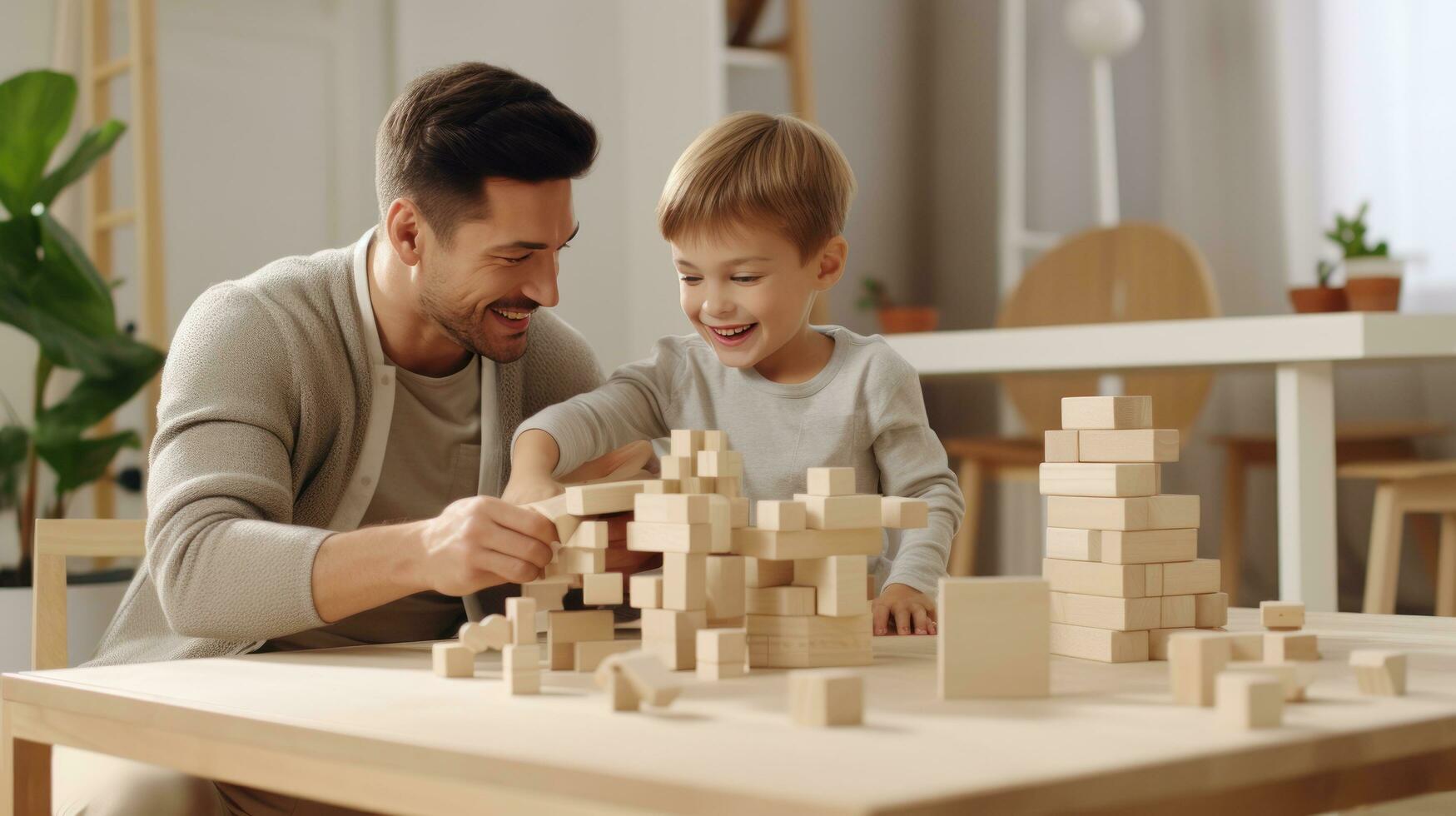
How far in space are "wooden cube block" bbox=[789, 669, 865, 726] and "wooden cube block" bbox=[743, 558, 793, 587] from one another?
0.24 metres

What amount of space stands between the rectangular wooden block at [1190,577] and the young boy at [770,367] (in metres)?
0.36

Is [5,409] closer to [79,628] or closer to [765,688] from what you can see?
[79,628]

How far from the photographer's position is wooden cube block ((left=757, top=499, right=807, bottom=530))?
0.94 m

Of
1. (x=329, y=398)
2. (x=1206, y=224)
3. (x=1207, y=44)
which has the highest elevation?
(x=1207, y=44)

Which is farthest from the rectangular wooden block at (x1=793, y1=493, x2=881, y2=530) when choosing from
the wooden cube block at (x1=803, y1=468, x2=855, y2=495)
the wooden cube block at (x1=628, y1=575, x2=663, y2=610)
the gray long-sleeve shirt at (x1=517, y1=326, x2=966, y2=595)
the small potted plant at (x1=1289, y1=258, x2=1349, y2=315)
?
the small potted plant at (x1=1289, y1=258, x2=1349, y2=315)

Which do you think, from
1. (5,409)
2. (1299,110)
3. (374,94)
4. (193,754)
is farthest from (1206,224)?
(193,754)

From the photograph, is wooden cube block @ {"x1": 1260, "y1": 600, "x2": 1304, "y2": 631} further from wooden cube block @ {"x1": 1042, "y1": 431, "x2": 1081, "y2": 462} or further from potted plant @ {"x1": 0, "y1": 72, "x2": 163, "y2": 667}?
potted plant @ {"x1": 0, "y1": 72, "x2": 163, "y2": 667}

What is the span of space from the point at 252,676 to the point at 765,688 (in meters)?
→ 0.36

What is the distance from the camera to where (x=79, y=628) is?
242 cm

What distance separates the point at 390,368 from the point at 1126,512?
0.90 meters

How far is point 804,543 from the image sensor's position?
0.96 m

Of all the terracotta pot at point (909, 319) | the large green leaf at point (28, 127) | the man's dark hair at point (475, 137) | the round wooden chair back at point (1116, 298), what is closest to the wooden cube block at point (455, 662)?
the man's dark hair at point (475, 137)

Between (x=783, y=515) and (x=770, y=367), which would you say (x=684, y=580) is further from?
(x=770, y=367)

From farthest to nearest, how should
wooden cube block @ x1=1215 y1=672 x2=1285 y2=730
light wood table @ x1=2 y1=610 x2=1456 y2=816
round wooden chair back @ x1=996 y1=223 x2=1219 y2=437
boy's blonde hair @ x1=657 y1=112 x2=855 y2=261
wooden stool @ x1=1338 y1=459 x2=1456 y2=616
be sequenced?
round wooden chair back @ x1=996 y1=223 x2=1219 y2=437 < wooden stool @ x1=1338 y1=459 x2=1456 y2=616 < boy's blonde hair @ x1=657 y1=112 x2=855 y2=261 < wooden cube block @ x1=1215 y1=672 x2=1285 y2=730 < light wood table @ x1=2 y1=610 x2=1456 y2=816
